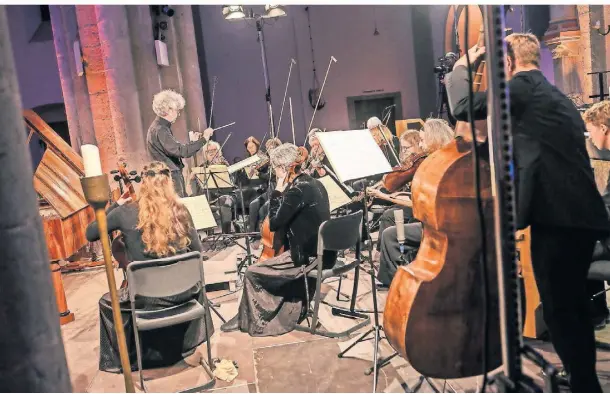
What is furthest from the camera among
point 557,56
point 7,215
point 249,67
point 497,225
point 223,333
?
point 249,67

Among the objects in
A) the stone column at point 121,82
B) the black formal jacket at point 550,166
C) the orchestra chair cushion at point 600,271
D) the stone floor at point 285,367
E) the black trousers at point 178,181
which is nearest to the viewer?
the black formal jacket at point 550,166

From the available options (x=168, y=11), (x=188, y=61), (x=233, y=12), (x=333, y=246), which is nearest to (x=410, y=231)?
(x=333, y=246)

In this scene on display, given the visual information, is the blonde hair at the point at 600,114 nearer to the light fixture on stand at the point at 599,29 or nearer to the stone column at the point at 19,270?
the stone column at the point at 19,270

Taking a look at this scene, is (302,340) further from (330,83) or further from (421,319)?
(330,83)

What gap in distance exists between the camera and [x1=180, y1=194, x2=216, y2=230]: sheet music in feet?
14.2

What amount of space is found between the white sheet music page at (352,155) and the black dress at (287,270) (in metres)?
0.77

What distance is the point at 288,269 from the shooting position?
3865mm

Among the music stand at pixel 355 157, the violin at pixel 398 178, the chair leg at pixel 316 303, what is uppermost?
the music stand at pixel 355 157

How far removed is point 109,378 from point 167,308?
63 centimetres

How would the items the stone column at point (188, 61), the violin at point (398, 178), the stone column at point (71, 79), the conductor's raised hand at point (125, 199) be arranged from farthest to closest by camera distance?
the stone column at point (188, 61), the stone column at point (71, 79), the violin at point (398, 178), the conductor's raised hand at point (125, 199)

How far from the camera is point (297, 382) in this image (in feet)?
10.1

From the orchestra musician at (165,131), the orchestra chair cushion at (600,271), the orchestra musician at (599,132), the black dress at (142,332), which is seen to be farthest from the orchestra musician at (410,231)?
the orchestra musician at (165,131)

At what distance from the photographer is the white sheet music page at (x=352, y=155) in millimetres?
3006

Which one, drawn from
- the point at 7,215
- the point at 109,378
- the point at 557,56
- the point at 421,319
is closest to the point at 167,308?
the point at 109,378
